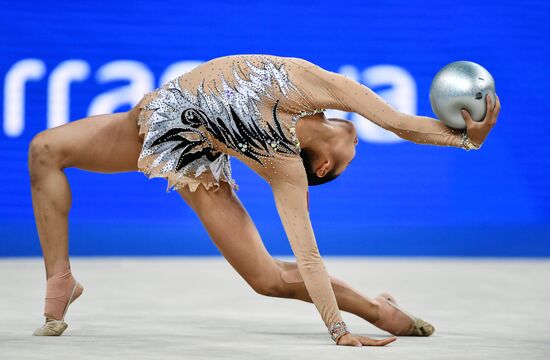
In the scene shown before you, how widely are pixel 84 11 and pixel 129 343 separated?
428 cm

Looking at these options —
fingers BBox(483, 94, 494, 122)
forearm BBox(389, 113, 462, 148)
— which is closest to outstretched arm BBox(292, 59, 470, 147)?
forearm BBox(389, 113, 462, 148)

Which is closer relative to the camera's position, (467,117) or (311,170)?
(467,117)

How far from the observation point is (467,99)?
322 centimetres

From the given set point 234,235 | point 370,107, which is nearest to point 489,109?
point 370,107

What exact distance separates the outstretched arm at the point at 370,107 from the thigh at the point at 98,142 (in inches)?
26.3

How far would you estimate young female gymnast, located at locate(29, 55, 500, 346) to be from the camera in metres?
3.43

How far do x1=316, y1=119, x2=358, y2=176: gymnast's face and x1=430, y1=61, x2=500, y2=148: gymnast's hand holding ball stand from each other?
18.3 inches

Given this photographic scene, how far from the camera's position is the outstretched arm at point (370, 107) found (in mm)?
3340

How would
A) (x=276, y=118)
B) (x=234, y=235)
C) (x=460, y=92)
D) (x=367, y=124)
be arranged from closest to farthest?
(x=460, y=92), (x=276, y=118), (x=234, y=235), (x=367, y=124)

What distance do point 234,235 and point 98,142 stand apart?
58cm

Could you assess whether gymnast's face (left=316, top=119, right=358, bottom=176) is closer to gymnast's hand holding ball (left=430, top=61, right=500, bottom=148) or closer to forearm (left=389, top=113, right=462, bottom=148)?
forearm (left=389, top=113, right=462, bottom=148)

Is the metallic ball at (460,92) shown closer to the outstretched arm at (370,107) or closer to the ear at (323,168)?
the outstretched arm at (370,107)

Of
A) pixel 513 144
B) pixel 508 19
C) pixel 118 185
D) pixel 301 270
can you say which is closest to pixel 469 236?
pixel 513 144

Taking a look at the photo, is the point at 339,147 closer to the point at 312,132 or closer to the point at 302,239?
the point at 312,132
